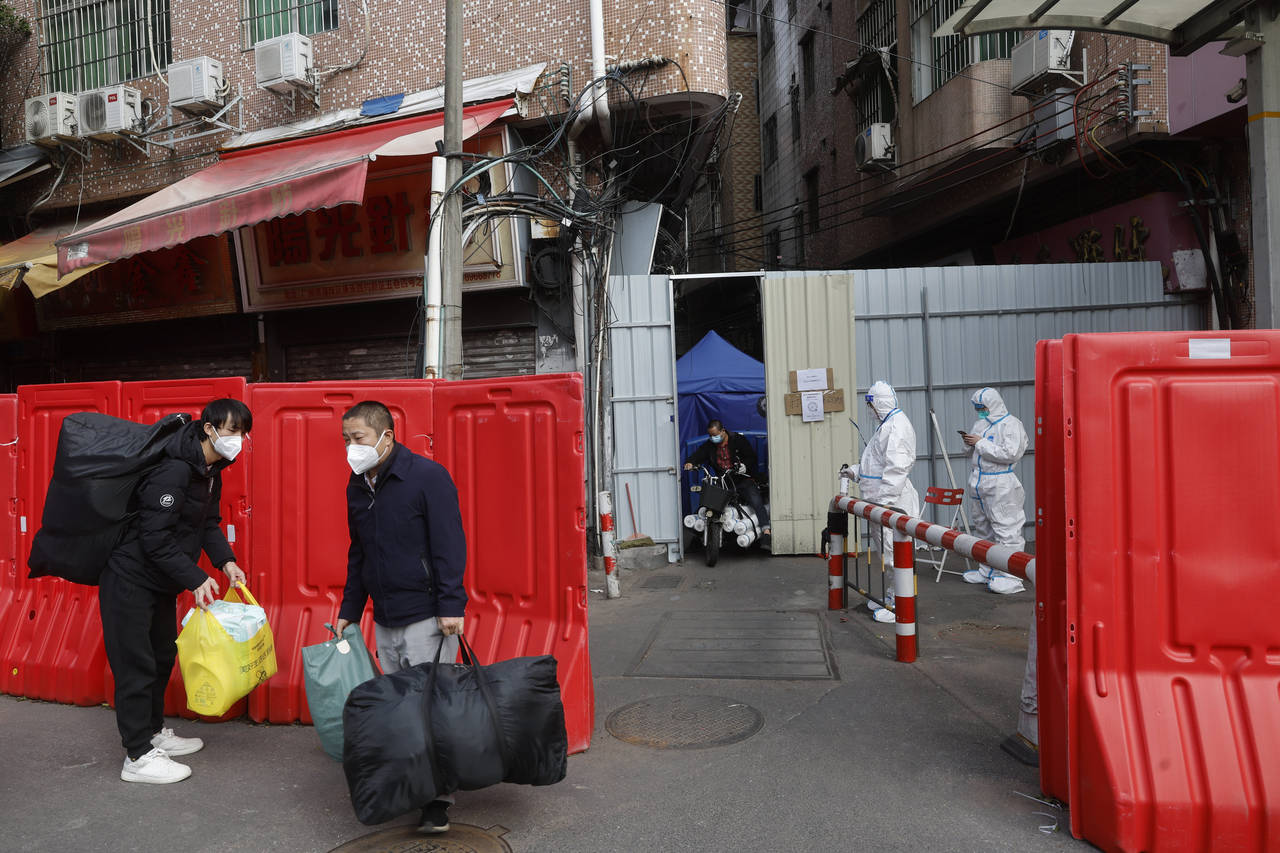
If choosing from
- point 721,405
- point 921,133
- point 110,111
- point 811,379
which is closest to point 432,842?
point 811,379

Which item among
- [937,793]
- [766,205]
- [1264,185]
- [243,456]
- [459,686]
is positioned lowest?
[937,793]

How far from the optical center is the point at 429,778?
3547mm

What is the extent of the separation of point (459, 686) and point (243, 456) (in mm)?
2759

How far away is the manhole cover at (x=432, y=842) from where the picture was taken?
12.4 feet

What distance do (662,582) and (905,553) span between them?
383cm

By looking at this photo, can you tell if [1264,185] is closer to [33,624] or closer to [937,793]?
[937,793]

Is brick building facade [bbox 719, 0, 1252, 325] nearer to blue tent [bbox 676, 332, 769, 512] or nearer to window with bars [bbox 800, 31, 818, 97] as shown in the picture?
window with bars [bbox 800, 31, 818, 97]

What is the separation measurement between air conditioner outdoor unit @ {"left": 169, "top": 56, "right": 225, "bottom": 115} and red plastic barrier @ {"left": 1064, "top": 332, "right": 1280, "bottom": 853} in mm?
11805

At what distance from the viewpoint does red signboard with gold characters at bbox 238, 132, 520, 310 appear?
1066cm

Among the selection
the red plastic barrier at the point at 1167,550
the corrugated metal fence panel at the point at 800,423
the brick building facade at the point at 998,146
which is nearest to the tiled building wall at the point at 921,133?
the brick building facade at the point at 998,146

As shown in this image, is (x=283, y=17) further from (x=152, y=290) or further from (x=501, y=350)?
(x=501, y=350)

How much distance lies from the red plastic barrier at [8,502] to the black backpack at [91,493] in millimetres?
2201

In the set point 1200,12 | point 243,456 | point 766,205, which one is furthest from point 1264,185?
point 766,205

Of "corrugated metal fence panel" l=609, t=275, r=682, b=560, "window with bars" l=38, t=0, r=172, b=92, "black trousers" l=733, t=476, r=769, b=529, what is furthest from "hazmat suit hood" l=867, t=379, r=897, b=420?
"window with bars" l=38, t=0, r=172, b=92
